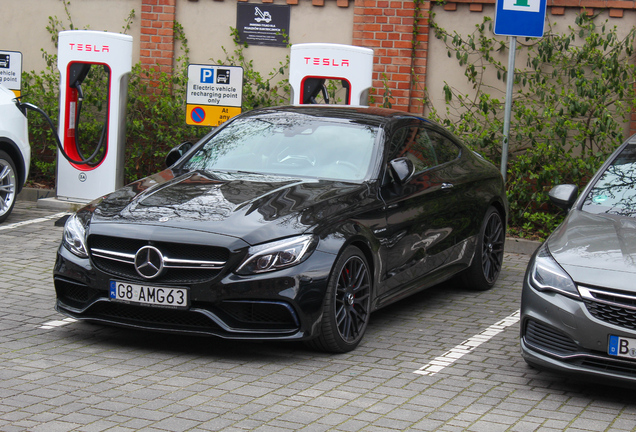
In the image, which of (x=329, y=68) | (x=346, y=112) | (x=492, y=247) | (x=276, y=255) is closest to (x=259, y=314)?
(x=276, y=255)

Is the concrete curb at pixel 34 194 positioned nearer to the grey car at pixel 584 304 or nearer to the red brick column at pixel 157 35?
the red brick column at pixel 157 35

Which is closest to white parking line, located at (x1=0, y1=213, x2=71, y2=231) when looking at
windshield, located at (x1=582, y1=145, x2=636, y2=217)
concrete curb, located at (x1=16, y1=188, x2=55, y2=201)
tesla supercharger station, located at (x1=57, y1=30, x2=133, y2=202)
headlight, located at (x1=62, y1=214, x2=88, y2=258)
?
tesla supercharger station, located at (x1=57, y1=30, x2=133, y2=202)

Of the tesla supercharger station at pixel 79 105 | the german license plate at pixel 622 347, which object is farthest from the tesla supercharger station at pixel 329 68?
the german license plate at pixel 622 347

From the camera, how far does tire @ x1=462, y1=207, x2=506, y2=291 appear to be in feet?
24.6

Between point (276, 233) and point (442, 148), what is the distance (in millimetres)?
2651

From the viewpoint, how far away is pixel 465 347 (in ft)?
19.2

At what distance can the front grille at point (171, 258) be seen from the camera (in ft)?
16.6

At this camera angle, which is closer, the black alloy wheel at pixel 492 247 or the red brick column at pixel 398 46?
the black alloy wheel at pixel 492 247

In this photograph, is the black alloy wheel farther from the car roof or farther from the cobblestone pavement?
the car roof

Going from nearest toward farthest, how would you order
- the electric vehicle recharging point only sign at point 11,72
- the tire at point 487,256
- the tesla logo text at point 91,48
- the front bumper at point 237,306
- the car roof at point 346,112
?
the front bumper at point 237,306, the car roof at point 346,112, the tire at point 487,256, the tesla logo text at point 91,48, the electric vehicle recharging point only sign at point 11,72

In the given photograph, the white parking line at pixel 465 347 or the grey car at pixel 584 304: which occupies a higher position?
the grey car at pixel 584 304

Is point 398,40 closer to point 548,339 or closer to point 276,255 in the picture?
point 276,255

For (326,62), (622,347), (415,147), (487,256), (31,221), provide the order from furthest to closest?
(31,221), (326,62), (487,256), (415,147), (622,347)

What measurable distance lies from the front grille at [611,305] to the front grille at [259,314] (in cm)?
169
